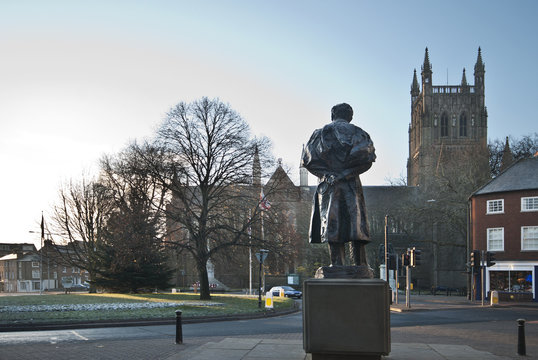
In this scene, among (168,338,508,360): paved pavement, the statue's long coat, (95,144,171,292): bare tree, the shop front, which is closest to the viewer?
the statue's long coat

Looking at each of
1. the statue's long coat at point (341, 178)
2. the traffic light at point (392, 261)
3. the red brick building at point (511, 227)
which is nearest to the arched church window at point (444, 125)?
the red brick building at point (511, 227)

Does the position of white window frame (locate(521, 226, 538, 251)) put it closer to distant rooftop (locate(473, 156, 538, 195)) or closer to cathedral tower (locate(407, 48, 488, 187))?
distant rooftop (locate(473, 156, 538, 195))

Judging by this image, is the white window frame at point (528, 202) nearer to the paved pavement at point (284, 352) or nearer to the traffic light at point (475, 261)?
the traffic light at point (475, 261)

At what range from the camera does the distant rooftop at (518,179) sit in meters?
36.6

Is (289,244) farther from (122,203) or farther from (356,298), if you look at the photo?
(356,298)

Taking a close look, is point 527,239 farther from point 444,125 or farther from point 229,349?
point 444,125

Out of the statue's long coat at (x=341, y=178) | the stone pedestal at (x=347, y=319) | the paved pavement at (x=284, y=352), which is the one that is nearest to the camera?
the stone pedestal at (x=347, y=319)

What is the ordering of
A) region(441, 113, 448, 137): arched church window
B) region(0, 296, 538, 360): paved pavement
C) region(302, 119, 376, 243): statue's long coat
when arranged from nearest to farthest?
region(302, 119, 376, 243): statue's long coat → region(0, 296, 538, 360): paved pavement → region(441, 113, 448, 137): arched church window

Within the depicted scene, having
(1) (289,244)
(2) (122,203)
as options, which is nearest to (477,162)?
(1) (289,244)

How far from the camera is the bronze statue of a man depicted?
27.2ft

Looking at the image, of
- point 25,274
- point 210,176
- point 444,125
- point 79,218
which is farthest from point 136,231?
point 25,274

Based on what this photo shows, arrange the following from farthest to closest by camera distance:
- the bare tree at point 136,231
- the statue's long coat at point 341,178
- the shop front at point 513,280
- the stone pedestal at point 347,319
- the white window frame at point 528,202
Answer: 1. the white window frame at point 528,202
2. the shop front at point 513,280
3. the bare tree at point 136,231
4. the statue's long coat at point 341,178
5. the stone pedestal at point 347,319

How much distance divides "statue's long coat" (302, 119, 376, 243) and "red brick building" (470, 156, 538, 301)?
30.8 meters

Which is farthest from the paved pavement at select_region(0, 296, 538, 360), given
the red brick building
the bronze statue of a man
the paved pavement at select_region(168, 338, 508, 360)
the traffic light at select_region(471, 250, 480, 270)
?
the red brick building
